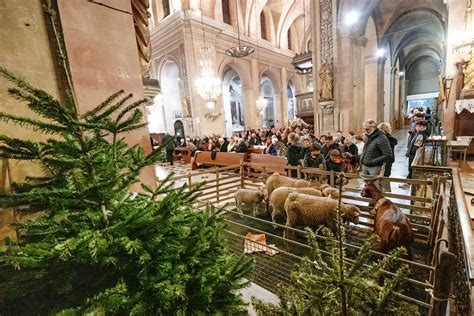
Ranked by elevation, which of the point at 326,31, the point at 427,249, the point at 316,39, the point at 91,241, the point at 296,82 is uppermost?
the point at 296,82

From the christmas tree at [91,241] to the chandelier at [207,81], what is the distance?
14471 mm

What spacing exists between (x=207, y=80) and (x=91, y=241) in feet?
48.9

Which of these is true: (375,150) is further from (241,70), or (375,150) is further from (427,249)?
(241,70)

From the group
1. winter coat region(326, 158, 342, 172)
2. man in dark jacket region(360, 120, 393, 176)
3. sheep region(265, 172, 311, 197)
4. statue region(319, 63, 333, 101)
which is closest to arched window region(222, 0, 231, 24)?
statue region(319, 63, 333, 101)

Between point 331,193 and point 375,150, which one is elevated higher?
point 375,150

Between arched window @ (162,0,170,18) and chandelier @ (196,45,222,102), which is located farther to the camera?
arched window @ (162,0,170,18)

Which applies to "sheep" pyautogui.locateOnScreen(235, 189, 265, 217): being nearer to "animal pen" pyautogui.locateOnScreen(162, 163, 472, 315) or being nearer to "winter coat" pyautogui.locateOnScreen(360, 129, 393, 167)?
"animal pen" pyautogui.locateOnScreen(162, 163, 472, 315)

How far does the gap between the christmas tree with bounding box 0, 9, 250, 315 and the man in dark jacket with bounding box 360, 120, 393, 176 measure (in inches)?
159

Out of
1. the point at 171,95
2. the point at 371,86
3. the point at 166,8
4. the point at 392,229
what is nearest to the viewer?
the point at 392,229

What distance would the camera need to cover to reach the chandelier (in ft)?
48.5

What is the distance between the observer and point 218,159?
9531 mm

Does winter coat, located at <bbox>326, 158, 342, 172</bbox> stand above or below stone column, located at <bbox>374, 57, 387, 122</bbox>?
below

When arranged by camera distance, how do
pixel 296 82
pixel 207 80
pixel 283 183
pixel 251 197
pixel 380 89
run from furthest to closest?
pixel 296 82, pixel 380 89, pixel 207 80, pixel 251 197, pixel 283 183

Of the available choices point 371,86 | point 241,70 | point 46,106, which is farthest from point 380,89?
point 46,106
